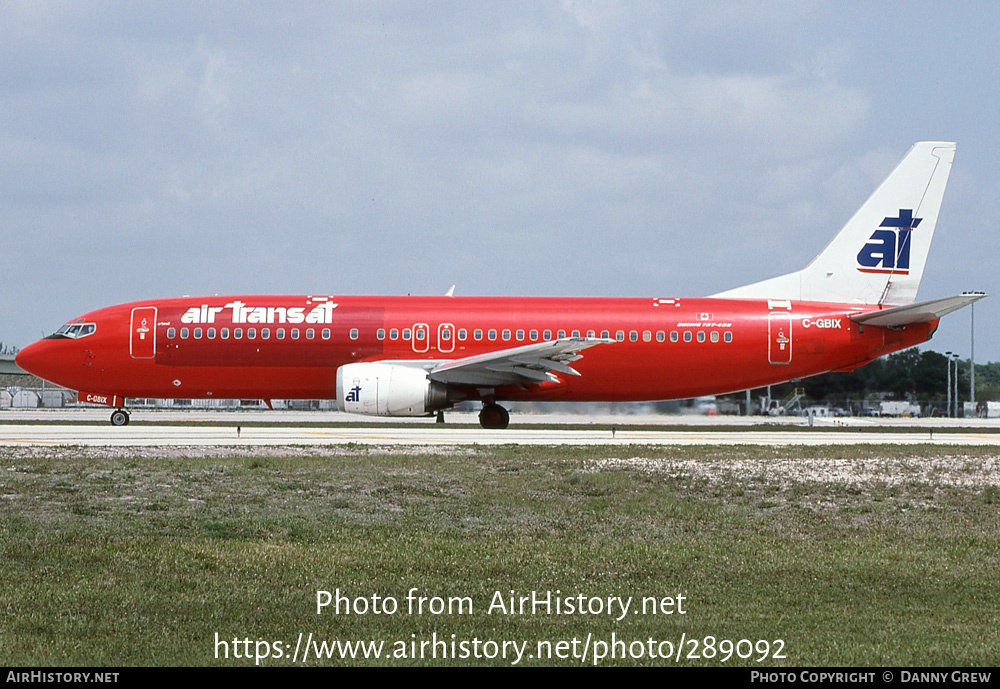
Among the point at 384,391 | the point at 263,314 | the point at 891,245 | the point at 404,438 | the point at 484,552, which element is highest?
the point at 891,245

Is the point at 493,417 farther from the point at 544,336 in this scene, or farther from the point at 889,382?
the point at 889,382

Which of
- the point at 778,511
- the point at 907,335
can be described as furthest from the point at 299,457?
the point at 907,335

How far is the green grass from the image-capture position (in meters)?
8.67

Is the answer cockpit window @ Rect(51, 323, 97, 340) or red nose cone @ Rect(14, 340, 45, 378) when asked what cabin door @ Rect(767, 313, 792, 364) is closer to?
cockpit window @ Rect(51, 323, 97, 340)

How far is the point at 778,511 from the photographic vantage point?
15148mm

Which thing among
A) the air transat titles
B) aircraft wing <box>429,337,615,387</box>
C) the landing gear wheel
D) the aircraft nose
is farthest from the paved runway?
the aircraft nose

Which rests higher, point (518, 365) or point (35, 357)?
point (35, 357)

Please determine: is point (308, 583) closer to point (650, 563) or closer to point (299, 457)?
point (650, 563)

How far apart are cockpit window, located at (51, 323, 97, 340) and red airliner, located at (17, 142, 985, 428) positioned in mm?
52

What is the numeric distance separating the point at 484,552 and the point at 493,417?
21891 millimetres

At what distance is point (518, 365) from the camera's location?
3181cm

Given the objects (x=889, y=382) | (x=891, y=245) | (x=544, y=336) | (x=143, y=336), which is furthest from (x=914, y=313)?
(x=889, y=382)

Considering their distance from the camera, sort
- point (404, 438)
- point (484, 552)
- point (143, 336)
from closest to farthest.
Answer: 1. point (484, 552)
2. point (404, 438)
3. point (143, 336)
